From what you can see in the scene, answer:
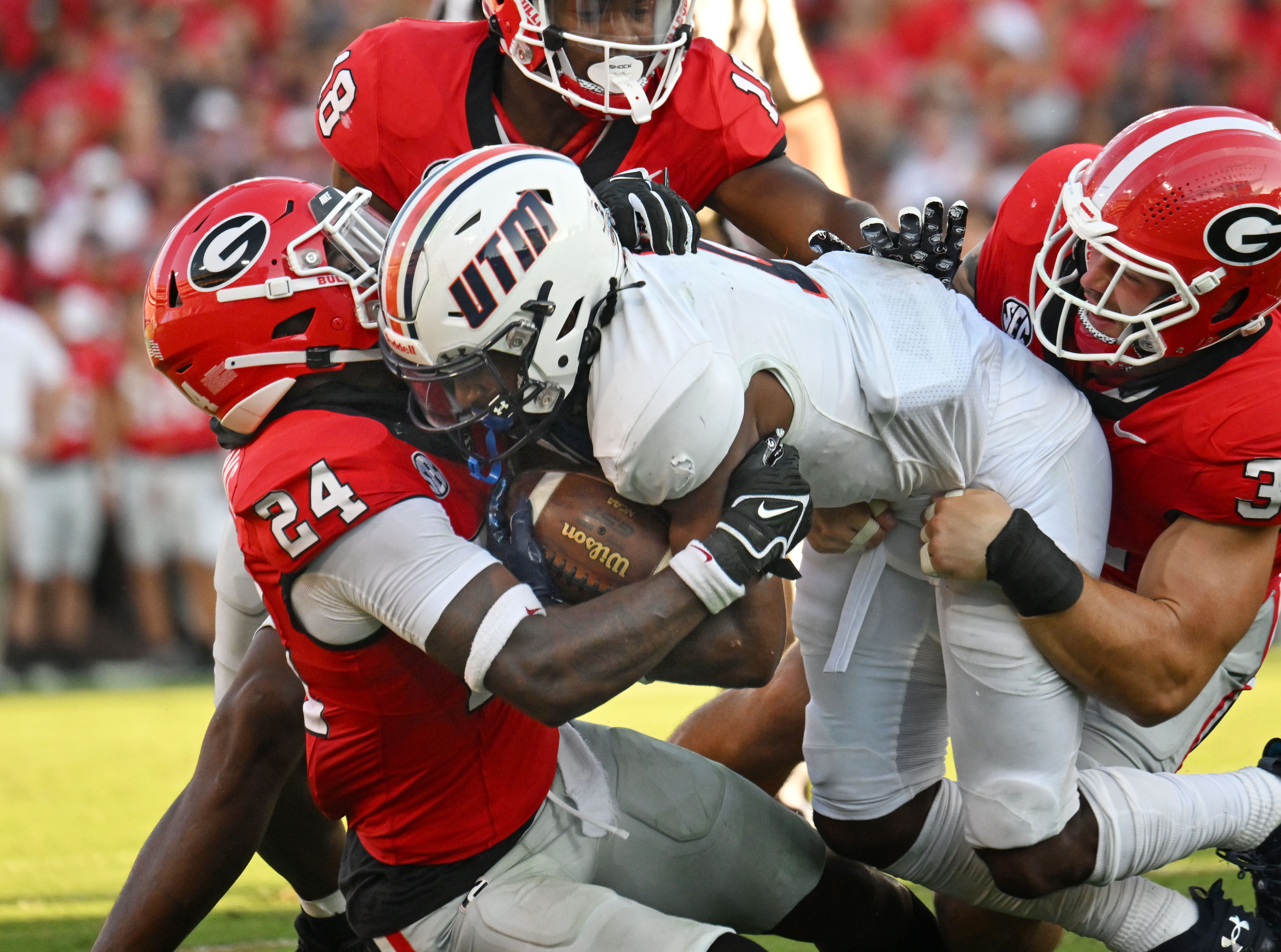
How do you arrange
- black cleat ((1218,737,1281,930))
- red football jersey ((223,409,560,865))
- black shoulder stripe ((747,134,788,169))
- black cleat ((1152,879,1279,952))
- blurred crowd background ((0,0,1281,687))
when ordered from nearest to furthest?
red football jersey ((223,409,560,865)), black cleat ((1152,879,1279,952)), black cleat ((1218,737,1281,930)), black shoulder stripe ((747,134,788,169)), blurred crowd background ((0,0,1281,687))

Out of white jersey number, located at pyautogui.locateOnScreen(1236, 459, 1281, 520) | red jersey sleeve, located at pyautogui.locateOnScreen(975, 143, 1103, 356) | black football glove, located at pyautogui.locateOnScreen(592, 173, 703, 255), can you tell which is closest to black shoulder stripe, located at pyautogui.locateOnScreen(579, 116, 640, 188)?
black football glove, located at pyautogui.locateOnScreen(592, 173, 703, 255)

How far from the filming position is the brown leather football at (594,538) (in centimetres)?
259

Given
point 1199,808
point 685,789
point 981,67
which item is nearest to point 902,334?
point 685,789

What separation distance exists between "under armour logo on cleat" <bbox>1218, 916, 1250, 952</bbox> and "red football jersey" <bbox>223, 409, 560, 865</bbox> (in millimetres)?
1421

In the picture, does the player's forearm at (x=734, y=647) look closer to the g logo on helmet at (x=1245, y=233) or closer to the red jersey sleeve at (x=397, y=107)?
the g logo on helmet at (x=1245, y=233)

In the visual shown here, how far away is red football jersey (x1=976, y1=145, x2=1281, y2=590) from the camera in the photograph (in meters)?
2.81

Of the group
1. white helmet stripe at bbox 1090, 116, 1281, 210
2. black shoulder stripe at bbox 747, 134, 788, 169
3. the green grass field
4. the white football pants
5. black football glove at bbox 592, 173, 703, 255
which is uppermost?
white helmet stripe at bbox 1090, 116, 1281, 210

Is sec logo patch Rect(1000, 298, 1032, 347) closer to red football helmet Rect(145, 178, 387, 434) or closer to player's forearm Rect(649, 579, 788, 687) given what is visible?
player's forearm Rect(649, 579, 788, 687)

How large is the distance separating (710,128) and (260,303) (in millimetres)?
1388

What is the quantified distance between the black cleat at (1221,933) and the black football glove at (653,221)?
1.71 meters

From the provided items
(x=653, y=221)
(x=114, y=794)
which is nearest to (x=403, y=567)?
(x=653, y=221)

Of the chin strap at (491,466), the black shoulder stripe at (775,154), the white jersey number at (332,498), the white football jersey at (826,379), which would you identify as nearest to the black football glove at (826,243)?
the white football jersey at (826,379)

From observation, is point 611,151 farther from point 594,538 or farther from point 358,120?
point 594,538

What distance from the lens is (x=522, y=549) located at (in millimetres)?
2625
